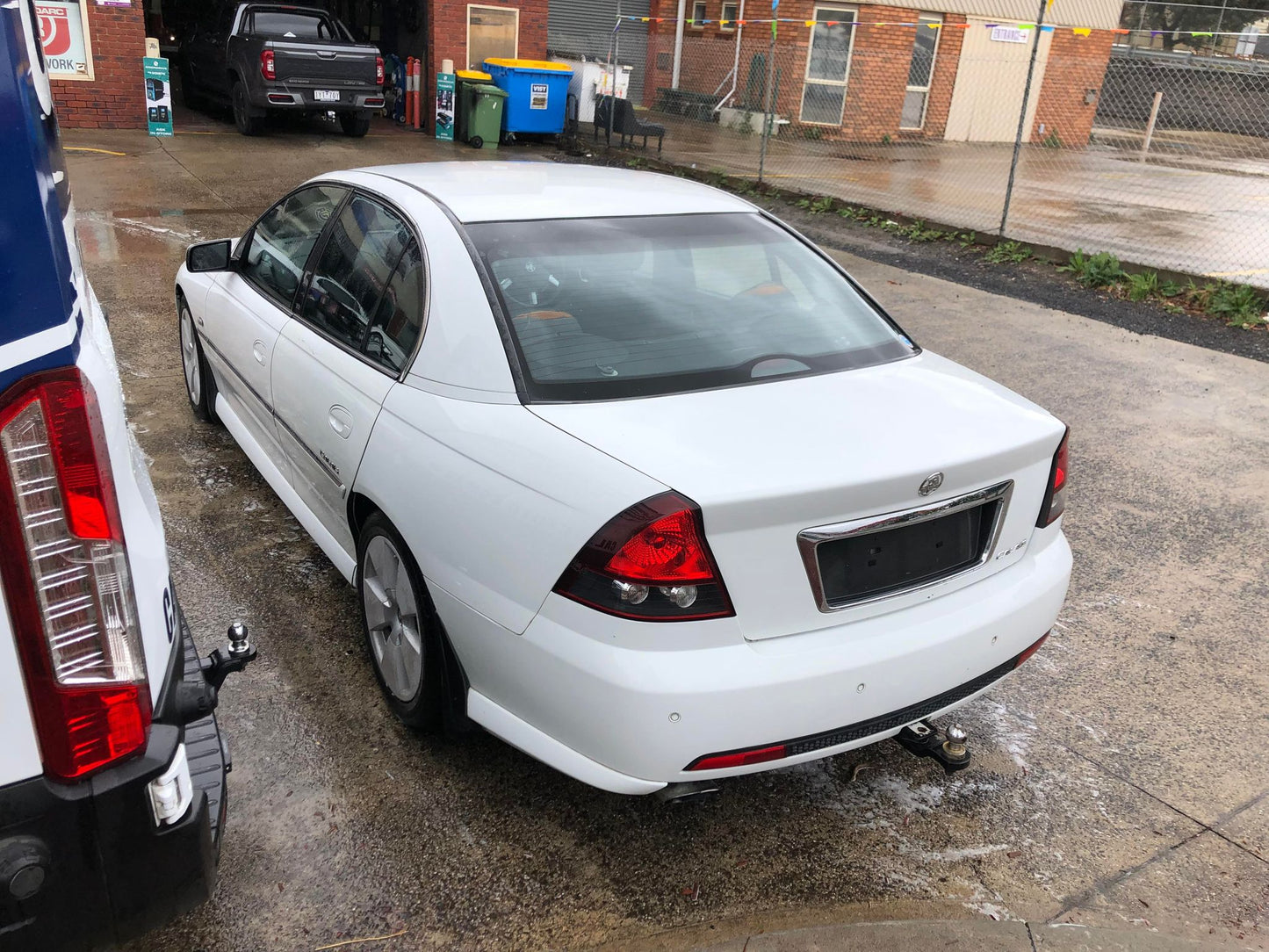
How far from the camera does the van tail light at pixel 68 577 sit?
1505mm

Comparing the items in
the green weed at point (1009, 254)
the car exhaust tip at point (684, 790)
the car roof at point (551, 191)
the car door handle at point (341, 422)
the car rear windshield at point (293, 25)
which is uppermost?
the car rear windshield at point (293, 25)

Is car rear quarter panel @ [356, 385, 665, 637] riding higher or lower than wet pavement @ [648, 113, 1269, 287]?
higher

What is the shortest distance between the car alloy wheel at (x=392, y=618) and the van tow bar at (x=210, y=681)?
2.33ft

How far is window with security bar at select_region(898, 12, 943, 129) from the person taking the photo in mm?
20781

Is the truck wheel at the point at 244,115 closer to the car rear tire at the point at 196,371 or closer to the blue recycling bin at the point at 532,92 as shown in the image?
the blue recycling bin at the point at 532,92

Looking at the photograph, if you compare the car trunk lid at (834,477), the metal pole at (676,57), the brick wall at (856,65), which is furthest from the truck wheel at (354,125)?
the car trunk lid at (834,477)

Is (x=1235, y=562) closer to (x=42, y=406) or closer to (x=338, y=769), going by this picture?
Answer: (x=338, y=769)

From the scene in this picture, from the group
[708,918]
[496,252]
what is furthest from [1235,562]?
[496,252]

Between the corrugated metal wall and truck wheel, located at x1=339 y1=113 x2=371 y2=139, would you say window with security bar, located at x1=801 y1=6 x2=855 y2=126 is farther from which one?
truck wheel, located at x1=339 y1=113 x2=371 y2=139

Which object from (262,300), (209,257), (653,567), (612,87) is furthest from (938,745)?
(612,87)

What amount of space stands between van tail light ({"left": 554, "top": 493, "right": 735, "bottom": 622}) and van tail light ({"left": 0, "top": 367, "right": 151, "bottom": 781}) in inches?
36.1

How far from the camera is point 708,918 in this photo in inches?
98.0

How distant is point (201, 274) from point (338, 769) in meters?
2.73

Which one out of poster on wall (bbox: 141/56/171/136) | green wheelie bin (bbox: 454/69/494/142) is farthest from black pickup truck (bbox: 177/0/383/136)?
green wheelie bin (bbox: 454/69/494/142)
